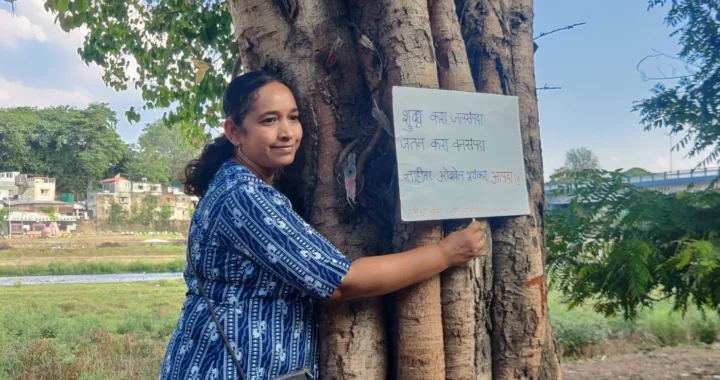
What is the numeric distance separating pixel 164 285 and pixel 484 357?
27.6 feet

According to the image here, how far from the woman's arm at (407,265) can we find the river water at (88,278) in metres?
6.45

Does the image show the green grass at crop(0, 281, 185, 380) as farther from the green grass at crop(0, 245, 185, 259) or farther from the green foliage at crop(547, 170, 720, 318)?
the green foliage at crop(547, 170, 720, 318)

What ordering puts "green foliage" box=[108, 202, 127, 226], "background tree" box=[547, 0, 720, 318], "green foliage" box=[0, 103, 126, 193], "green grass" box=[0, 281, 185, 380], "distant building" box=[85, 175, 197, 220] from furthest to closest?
"green foliage" box=[108, 202, 127, 226]
"distant building" box=[85, 175, 197, 220]
"green foliage" box=[0, 103, 126, 193]
"green grass" box=[0, 281, 185, 380]
"background tree" box=[547, 0, 720, 318]

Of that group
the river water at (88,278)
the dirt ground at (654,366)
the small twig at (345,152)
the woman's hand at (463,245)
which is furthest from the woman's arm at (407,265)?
the river water at (88,278)

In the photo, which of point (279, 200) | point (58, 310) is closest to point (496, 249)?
point (279, 200)

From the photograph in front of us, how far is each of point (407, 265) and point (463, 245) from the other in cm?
21

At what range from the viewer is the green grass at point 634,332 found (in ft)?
24.4

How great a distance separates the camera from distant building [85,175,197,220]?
830 cm

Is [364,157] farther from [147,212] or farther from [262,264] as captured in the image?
[147,212]

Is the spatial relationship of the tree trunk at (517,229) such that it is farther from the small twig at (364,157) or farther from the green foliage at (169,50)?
the green foliage at (169,50)

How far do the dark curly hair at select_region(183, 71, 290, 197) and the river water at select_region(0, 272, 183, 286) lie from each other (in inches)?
239

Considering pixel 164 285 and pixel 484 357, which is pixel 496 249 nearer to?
pixel 484 357

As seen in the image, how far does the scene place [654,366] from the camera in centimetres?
588

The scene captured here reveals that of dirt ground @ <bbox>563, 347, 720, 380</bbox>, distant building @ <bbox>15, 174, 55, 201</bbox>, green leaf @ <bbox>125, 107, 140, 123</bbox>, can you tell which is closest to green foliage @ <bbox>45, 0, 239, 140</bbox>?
green leaf @ <bbox>125, 107, 140, 123</bbox>
